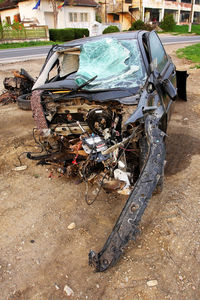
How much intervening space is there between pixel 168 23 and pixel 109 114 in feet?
122

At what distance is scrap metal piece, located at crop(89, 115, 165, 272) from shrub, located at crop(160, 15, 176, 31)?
126 ft

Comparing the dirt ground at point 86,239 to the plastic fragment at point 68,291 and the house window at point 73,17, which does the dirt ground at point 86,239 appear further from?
the house window at point 73,17

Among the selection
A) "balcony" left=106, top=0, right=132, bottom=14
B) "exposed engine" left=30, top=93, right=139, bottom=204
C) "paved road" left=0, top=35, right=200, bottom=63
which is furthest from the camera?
"balcony" left=106, top=0, right=132, bottom=14

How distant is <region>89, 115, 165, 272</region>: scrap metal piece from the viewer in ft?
7.67

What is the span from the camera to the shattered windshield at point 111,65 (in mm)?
3836

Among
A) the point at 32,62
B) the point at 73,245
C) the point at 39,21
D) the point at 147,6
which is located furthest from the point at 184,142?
the point at 147,6

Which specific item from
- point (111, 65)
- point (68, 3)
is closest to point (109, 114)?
point (111, 65)

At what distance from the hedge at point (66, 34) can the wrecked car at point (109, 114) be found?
2468cm

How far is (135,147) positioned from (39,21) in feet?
108

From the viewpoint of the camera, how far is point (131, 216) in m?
2.36

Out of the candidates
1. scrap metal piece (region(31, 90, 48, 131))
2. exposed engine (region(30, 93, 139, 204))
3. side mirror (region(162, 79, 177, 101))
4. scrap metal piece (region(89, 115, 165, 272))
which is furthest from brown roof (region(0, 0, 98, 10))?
scrap metal piece (region(89, 115, 165, 272))

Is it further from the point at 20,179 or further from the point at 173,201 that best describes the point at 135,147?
the point at 20,179

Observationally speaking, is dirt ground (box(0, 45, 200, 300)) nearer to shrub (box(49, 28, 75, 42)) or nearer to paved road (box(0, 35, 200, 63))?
paved road (box(0, 35, 200, 63))

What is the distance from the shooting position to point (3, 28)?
80.4ft
